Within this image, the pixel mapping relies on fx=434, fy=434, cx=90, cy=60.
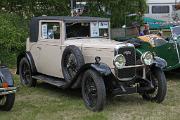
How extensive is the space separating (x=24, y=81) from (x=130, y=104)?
3268 millimetres

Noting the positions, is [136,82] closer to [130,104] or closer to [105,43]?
[130,104]

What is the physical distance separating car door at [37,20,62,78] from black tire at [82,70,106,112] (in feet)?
4.04

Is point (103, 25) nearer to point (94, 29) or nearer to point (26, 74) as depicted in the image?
point (94, 29)

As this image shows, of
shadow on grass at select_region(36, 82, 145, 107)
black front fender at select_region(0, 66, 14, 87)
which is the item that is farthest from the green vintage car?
black front fender at select_region(0, 66, 14, 87)

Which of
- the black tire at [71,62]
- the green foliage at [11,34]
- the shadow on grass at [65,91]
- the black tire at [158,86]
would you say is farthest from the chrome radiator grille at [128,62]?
the green foliage at [11,34]

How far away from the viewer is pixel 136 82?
8008 mm

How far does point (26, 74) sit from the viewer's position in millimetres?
10297

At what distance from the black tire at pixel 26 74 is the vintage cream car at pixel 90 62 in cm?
7

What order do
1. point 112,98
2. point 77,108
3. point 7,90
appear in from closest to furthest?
point 7,90 → point 77,108 → point 112,98

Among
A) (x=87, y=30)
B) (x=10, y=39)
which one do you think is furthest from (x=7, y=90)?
(x=10, y=39)

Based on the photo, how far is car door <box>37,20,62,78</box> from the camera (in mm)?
8945

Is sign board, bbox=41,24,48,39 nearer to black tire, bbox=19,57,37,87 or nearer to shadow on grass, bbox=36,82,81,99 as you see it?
black tire, bbox=19,57,37,87

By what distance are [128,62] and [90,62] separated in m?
0.77

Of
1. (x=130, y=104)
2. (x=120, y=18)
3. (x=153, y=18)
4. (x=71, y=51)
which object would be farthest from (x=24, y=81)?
(x=153, y=18)
